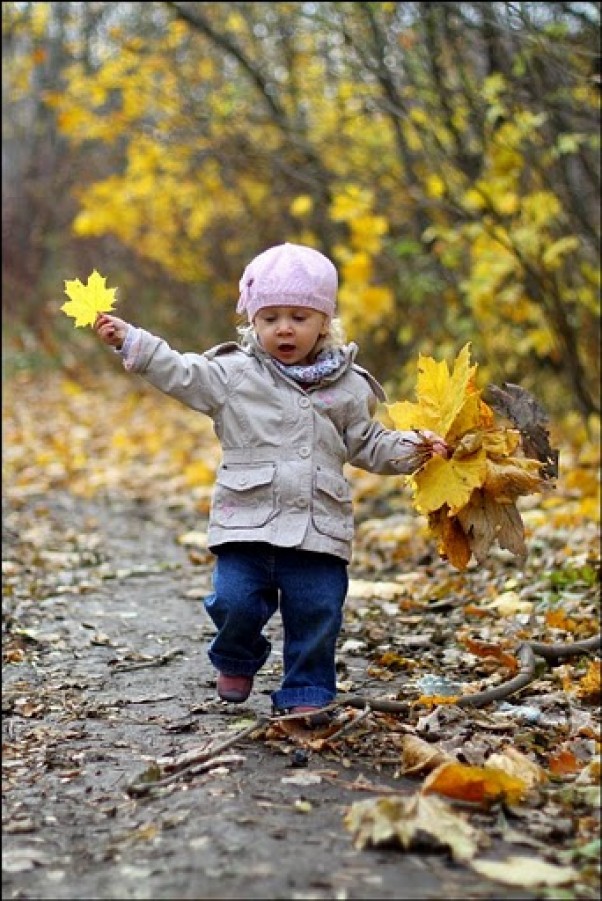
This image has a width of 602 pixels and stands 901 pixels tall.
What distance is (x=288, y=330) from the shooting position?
3.83m

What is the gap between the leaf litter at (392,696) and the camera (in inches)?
113

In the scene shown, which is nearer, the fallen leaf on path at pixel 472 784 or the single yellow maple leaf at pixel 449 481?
the fallen leaf on path at pixel 472 784

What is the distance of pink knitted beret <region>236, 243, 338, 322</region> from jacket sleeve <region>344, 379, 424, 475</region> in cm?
29

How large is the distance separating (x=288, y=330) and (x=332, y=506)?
0.51 m

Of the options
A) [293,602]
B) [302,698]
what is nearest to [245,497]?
[293,602]

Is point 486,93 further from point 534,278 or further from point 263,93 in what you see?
point 263,93

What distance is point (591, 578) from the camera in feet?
19.1

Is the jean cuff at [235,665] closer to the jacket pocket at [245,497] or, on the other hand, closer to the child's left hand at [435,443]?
the jacket pocket at [245,497]

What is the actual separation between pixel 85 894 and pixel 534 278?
5494 millimetres

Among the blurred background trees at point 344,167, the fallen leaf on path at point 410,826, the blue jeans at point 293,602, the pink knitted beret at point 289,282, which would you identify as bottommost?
the fallen leaf on path at point 410,826

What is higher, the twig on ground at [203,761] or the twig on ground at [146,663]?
the twig on ground at [146,663]

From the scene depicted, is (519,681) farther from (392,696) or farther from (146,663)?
(146,663)

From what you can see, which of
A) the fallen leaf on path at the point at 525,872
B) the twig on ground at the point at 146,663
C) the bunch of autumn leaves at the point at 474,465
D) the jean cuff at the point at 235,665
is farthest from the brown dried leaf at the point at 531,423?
the twig on ground at the point at 146,663

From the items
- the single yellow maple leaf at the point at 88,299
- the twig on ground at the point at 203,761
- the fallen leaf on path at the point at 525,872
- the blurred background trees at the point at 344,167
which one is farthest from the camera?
the blurred background trees at the point at 344,167
